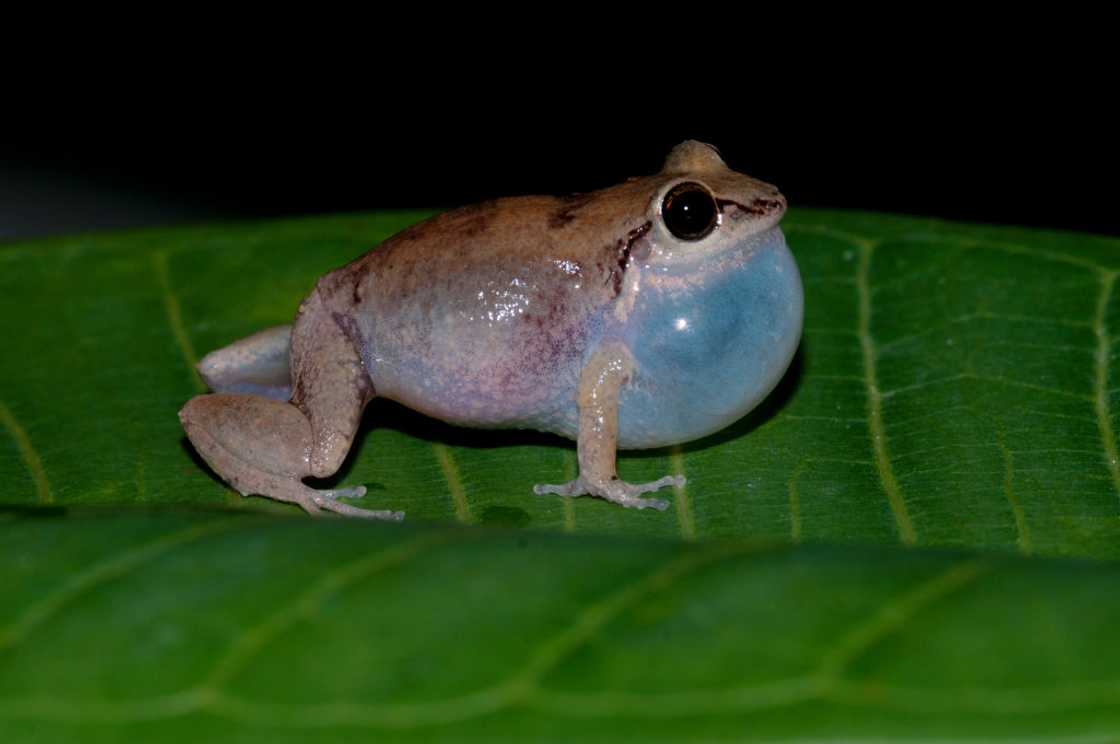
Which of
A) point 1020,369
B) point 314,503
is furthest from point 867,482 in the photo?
point 314,503

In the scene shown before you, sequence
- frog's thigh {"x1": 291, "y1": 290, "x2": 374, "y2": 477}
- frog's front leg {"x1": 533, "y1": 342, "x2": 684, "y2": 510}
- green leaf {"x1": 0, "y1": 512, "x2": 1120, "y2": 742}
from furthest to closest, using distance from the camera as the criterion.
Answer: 1. frog's thigh {"x1": 291, "y1": 290, "x2": 374, "y2": 477}
2. frog's front leg {"x1": 533, "y1": 342, "x2": 684, "y2": 510}
3. green leaf {"x1": 0, "y1": 512, "x2": 1120, "y2": 742}

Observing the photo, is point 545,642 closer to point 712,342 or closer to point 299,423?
point 712,342

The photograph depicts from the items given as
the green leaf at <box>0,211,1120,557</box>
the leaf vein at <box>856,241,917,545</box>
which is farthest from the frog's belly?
the leaf vein at <box>856,241,917,545</box>

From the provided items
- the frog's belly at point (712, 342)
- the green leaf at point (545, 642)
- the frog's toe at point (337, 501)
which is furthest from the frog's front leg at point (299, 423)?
the green leaf at point (545, 642)

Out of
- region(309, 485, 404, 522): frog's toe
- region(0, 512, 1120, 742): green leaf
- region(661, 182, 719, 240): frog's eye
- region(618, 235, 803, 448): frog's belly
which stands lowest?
region(0, 512, 1120, 742): green leaf

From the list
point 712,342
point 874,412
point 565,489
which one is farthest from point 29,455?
point 874,412

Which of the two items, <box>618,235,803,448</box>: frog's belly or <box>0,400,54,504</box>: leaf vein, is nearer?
<box>0,400,54,504</box>: leaf vein

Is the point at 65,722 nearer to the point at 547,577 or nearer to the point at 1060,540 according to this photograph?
the point at 547,577

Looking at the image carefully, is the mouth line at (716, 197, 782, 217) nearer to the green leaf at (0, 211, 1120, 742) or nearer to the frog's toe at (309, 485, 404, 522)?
the green leaf at (0, 211, 1120, 742)
